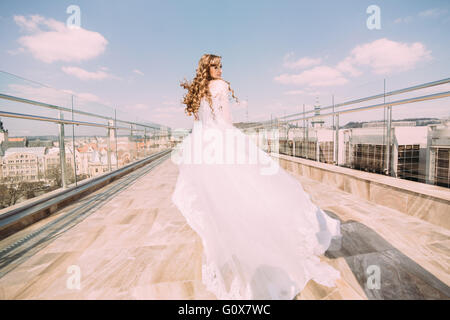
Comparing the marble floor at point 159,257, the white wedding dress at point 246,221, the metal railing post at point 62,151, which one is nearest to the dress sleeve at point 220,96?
the white wedding dress at point 246,221

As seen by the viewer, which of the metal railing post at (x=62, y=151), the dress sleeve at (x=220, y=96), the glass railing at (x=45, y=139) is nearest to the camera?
the dress sleeve at (x=220, y=96)

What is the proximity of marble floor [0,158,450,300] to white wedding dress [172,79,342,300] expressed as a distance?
0.14 m

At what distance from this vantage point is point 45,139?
8.35 ft

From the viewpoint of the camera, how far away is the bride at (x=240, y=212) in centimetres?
108

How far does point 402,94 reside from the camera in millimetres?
2436

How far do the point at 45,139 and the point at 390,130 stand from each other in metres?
4.66

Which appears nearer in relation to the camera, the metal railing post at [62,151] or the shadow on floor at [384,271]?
the shadow on floor at [384,271]

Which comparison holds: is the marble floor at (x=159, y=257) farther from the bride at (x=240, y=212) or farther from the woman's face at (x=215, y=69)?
the woman's face at (x=215, y=69)

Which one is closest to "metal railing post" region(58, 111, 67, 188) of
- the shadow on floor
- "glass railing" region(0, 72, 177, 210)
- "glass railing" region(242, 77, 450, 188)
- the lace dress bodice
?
"glass railing" region(0, 72, 177, 210)

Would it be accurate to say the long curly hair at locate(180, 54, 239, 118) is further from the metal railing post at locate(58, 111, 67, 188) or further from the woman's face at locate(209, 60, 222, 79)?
the metal railing post at locate(58, 111, 67, 188)

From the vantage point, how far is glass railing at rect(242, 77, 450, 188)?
2.00 meters

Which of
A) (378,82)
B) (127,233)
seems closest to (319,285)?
(127,233)

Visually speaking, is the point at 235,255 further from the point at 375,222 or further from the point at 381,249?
the point at 375,222
